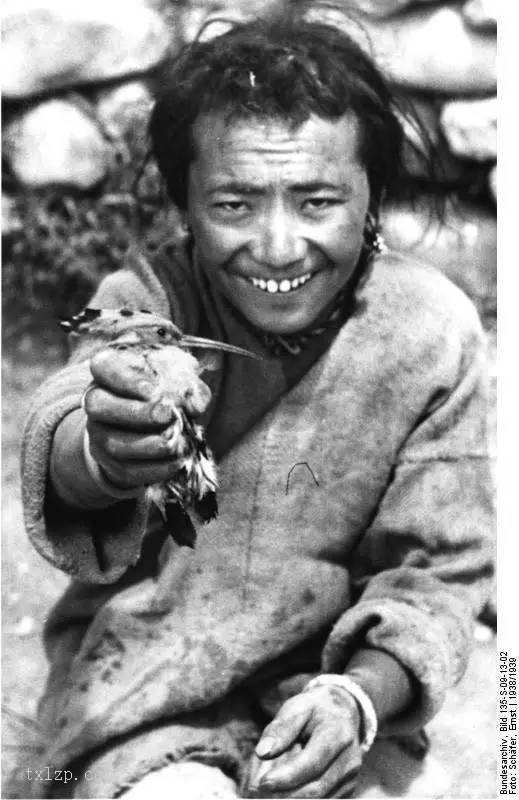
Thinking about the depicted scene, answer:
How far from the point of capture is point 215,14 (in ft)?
5.48

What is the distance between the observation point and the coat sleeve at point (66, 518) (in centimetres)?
128

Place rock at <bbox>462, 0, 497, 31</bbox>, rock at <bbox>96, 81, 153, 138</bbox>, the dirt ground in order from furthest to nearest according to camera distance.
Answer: rock at <bbox>96, 81, 153, 138</bbox>
rock at <bbox>462, 0, 497, 31</bbox>
the dirt ground

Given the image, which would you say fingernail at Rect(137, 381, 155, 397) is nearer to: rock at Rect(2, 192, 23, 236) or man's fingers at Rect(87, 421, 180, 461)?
man's fingers at Rect(87, 421, 180, 461)

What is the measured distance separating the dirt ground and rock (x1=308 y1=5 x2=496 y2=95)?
76 cm

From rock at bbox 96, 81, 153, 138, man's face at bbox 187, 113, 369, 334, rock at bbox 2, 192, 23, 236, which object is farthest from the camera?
rock at bbox 2, 192, 23, 236

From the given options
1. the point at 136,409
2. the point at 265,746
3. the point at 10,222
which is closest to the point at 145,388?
the point at 136,409

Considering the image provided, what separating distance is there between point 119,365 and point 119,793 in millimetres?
602

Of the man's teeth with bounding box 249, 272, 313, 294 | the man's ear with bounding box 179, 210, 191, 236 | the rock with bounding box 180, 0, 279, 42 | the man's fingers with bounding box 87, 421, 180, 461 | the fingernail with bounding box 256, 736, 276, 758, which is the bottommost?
the fingernail with bounding box 256, 736, 276, 758

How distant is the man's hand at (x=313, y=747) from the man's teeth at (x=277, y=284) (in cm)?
44

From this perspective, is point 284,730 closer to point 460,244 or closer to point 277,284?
point 277,284

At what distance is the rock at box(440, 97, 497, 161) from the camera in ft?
6.51

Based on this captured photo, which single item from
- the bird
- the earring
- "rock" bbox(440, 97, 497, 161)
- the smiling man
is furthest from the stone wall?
the bird

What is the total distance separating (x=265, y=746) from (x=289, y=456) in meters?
0.37

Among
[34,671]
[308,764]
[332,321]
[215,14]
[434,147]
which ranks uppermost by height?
[215,14]
